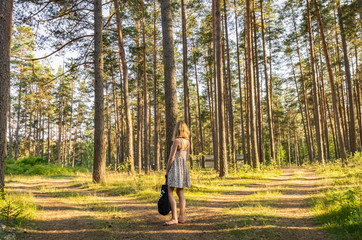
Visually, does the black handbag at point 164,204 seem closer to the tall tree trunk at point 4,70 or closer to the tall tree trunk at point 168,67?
the tall tree trunk at point 168,67

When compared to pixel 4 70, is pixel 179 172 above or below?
below

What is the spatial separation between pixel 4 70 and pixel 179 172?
537 centimetres

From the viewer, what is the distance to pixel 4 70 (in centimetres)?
579

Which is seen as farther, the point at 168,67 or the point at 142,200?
the point at 142,200

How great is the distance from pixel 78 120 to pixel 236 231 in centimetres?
4581

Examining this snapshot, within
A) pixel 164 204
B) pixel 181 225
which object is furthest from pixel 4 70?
pixel 181 225

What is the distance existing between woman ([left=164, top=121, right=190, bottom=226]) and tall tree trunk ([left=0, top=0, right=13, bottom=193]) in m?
4.51

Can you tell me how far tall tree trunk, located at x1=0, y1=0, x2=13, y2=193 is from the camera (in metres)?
5.65

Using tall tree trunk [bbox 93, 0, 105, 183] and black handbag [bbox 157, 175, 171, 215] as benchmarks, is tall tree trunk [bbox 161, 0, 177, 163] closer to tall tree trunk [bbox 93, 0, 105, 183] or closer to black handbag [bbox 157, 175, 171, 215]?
black handbag [bbox 157, 175, 171, 215]

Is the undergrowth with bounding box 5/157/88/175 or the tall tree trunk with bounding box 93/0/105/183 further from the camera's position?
the undergrowth with bounding box 5/157/88/175

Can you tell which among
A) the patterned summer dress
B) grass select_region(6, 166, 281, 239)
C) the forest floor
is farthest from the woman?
grass select_region(6, 166, 281, 239)

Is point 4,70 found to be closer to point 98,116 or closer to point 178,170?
point 98,116

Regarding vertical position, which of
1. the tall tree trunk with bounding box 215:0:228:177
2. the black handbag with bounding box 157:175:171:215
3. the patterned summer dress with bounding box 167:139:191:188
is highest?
the tall tree trunk with bounding box 215:0:228:177

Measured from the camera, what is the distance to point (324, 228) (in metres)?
3.94
